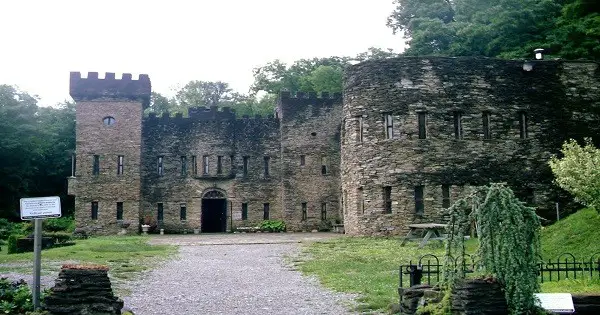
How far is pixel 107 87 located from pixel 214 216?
11.2 metres

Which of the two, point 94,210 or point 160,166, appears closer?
point 94,210

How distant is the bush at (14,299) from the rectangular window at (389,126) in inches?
852

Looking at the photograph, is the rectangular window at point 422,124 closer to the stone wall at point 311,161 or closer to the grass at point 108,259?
the stone wall at point 311,161

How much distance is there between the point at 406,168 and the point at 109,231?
2019 centimetres

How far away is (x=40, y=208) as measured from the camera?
10.4 m

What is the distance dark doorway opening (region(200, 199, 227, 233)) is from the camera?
43.1 metres

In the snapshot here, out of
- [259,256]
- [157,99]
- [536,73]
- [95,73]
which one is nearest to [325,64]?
[157,99]

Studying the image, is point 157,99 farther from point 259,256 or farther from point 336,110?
point 259,256

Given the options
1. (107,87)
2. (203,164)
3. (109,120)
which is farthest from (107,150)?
(203,164)

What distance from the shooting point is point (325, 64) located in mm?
66375

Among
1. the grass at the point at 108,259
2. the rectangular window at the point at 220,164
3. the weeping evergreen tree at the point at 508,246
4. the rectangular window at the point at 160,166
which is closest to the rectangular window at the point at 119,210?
the rectangular window at the point at 160,166

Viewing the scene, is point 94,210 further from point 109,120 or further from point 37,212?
point 37,212

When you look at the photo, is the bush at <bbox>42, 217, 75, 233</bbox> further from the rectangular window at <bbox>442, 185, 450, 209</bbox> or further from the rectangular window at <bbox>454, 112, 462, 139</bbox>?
the rectangular window at <bbox>454, 112, 462, 139</bbox>

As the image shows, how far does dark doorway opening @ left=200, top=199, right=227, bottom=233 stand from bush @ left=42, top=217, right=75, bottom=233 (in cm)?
871
